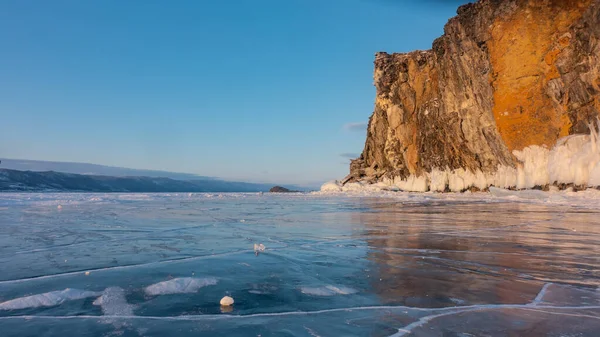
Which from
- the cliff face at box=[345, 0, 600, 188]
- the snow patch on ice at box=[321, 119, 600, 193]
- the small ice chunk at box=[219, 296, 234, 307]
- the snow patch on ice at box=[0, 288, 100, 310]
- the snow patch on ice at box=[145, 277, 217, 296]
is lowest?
the snow patch on ice at box=[0, 288, 100, 310]

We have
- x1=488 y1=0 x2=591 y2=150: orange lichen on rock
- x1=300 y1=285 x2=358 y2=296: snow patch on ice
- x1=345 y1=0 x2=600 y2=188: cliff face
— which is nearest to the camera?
x1=300 y1=285 x2=358 y2=296: snow patch on ice

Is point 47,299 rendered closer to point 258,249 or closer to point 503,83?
point 258,249

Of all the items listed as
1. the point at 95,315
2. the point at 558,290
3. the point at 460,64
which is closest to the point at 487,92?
the point at 460,64

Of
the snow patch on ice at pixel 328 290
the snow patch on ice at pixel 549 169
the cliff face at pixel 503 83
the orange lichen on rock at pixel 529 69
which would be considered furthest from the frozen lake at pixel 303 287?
the orange lichen on rock at pixel 529 69

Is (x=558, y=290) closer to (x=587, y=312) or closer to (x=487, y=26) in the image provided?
(x=587, y=312)

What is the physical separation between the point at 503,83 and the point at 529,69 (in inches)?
83.3

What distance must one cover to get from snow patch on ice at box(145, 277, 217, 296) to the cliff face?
26.6 m

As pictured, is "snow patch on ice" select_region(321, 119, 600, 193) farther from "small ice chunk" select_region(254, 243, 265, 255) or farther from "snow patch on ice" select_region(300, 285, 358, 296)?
"snow patch on ice" select_region(300, 285, 358, 296)

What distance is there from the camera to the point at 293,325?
246cm

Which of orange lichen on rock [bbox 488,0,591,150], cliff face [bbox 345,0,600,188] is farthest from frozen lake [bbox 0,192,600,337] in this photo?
orange lichen on rock [bbox 488,0,591,150]

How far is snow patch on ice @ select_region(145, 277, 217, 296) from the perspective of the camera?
10.8 ft

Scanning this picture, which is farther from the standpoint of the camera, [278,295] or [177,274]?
[177,274]

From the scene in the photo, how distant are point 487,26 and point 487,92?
518 centimetres

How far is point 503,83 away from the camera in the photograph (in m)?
28.9
